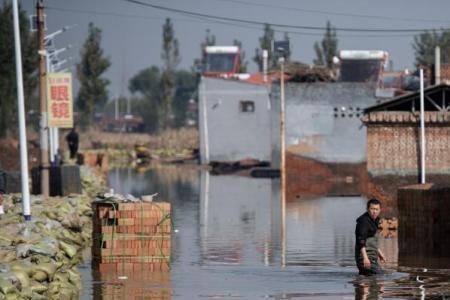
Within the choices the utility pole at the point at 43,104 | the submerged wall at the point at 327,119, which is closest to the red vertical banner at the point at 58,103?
the utility pole at the point at 43,104

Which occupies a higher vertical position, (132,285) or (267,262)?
(132,285)

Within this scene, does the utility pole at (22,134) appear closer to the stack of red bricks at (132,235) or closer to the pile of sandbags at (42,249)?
the pile of sandbags at (42,249)

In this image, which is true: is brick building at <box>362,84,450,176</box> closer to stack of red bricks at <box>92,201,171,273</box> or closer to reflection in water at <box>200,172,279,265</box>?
reflection in water at <box>200,172,279,265</box>

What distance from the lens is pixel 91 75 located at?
121 metres

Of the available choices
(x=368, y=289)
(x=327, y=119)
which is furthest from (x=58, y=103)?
(x=327, y=119)

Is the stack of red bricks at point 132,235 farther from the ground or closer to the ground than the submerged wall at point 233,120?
closer to the ground

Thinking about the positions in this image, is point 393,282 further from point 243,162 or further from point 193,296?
point 243,162

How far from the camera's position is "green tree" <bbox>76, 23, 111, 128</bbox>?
119375mm

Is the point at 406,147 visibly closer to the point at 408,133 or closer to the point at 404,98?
the point at 408,133

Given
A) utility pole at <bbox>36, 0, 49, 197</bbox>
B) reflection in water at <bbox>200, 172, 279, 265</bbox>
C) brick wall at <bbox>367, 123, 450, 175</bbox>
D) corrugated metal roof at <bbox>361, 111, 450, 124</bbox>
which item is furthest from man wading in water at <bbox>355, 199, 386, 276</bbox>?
utility pole at <bbox>36, 0, 49, 197</bbox>

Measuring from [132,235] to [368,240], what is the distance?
4.01m

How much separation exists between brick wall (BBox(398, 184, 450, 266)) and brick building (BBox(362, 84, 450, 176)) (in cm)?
954

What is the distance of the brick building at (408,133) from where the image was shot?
3581cm

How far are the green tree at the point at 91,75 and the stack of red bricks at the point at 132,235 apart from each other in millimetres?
96651
